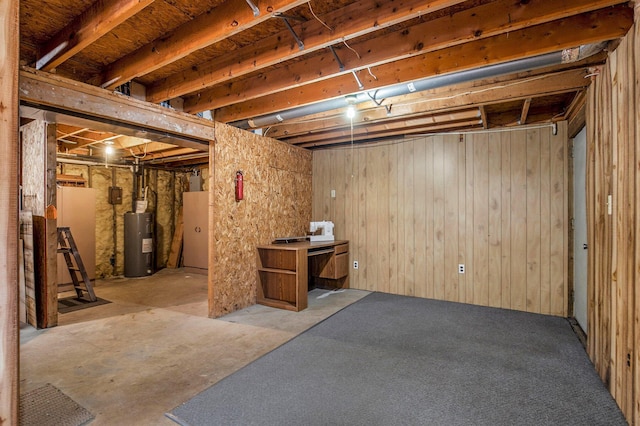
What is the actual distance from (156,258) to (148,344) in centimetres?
459

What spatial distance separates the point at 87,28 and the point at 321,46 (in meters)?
1.54

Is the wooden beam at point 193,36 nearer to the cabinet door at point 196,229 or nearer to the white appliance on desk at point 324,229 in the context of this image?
the white appliance on desk at point 324,229

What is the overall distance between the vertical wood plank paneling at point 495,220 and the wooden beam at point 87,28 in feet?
13.6

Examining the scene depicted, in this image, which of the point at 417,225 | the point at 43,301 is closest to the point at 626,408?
the point at 417,225

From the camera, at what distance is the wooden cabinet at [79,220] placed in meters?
5.29

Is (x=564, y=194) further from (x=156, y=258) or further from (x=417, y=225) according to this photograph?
(x=156, y=258)

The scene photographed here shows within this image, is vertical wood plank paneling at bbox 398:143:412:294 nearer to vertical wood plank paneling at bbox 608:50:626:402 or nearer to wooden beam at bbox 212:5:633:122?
wooden beam at bbox 212:5:633:122

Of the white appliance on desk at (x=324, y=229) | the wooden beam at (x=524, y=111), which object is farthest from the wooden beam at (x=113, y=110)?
the wooden beam at (x=524, y=111)

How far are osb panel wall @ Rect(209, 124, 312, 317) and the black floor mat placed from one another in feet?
6.45

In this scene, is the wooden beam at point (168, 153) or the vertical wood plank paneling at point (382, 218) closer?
the vertical wood plank paneling at point (382, 218)

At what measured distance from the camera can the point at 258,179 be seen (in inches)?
175

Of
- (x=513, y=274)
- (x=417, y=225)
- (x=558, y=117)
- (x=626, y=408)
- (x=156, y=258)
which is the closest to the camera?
(x=626, y=408)

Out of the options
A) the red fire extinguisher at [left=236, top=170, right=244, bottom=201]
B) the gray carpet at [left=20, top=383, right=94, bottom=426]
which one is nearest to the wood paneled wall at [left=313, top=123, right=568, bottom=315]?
the red fire extinguisher at [left=236, top=170, right=244, bottom=201]

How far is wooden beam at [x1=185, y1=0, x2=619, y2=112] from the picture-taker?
1926 millimetres
